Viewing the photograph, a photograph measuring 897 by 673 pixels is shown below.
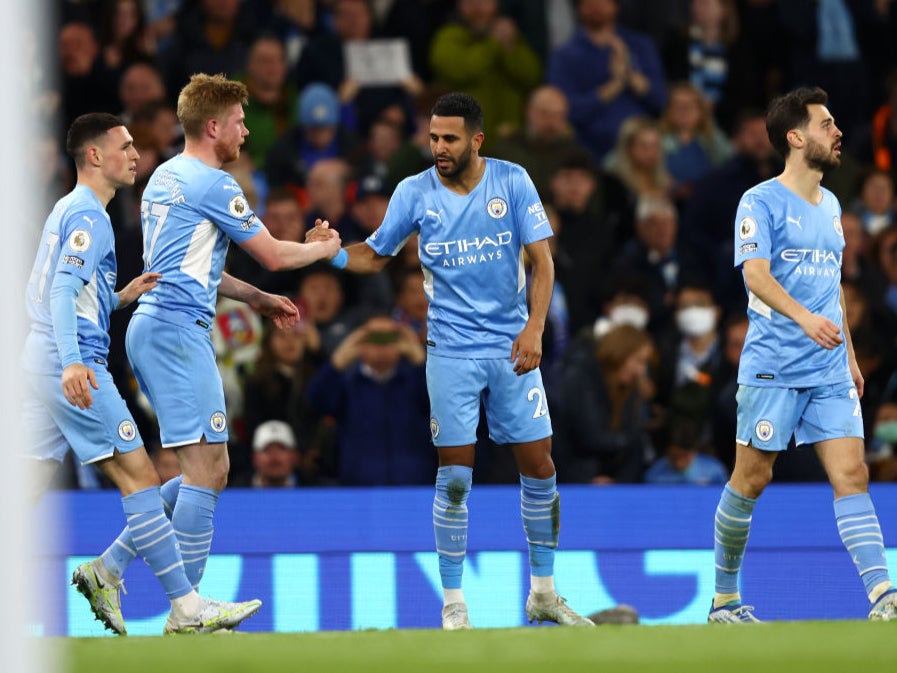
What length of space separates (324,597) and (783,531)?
2.49 meters

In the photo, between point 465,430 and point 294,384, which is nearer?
point 465,430

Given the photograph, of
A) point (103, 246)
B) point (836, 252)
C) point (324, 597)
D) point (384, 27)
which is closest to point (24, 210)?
point (103, 246)

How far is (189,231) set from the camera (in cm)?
740

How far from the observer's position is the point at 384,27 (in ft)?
45.6

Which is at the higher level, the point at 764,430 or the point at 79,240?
the point at 79,240

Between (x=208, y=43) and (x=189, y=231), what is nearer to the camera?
(x=189, y=231)

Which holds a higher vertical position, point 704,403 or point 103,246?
point 103,246

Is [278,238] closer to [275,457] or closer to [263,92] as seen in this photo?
[275,457]

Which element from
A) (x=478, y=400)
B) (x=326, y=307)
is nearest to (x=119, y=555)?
(x=478, y=400)

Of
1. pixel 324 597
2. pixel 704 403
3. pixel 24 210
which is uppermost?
pixel 24 210

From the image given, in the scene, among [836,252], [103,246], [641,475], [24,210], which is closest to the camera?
[24,210]

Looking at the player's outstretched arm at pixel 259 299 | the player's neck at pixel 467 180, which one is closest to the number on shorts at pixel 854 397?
the player's neck at pixel 467 180

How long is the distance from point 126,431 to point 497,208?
1966 mm

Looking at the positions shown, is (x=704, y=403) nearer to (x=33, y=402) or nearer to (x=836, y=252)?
(x=836, y=252)
